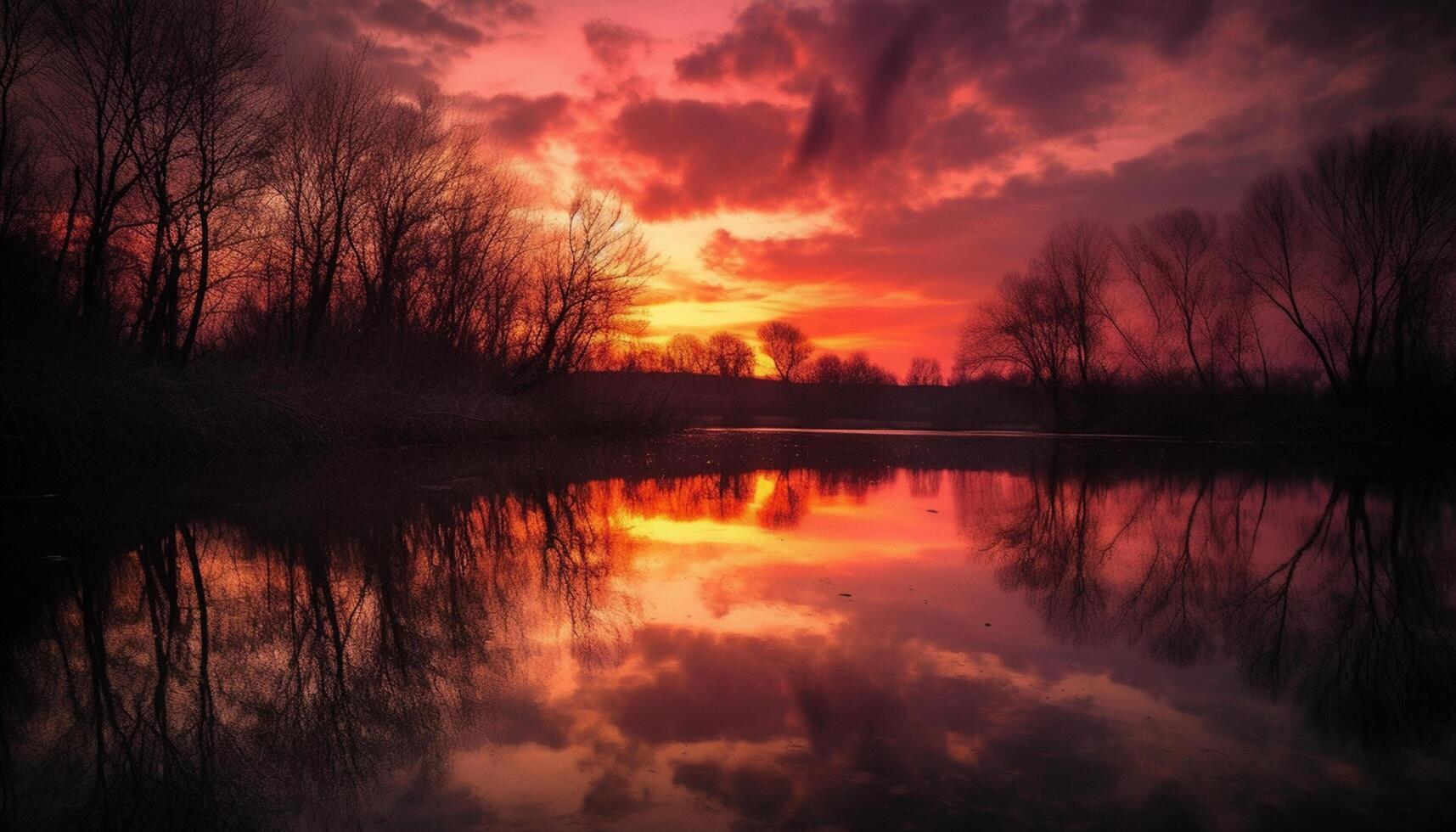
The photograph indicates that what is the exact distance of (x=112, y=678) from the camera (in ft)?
12.3

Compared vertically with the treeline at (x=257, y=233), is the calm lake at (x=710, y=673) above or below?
below

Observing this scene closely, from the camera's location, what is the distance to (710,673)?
3.95 meters

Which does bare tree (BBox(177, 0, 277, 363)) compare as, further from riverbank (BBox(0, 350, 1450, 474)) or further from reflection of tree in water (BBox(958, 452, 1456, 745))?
reflection of tree in water (BBox(958, 452, 1456, 745))

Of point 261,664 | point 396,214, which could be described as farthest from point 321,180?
point 261,664

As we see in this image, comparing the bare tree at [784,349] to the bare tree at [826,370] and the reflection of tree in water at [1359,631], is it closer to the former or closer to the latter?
the bare tree at [826,370]

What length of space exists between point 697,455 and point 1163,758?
1737cm

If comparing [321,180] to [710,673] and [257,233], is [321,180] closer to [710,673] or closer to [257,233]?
[257,233]


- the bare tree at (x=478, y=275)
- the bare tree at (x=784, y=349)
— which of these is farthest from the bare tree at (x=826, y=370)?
the bare tree at (x=478, y=275)

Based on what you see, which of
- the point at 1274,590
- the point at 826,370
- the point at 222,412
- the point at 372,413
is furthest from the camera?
the point at 826,370

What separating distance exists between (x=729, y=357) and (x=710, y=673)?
3305 inches

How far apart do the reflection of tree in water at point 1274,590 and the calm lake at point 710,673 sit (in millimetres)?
36

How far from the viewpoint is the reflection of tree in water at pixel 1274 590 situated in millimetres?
3908

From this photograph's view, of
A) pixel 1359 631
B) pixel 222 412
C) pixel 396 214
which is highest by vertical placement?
pixel 396 214

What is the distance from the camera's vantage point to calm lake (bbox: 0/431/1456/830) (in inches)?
107
